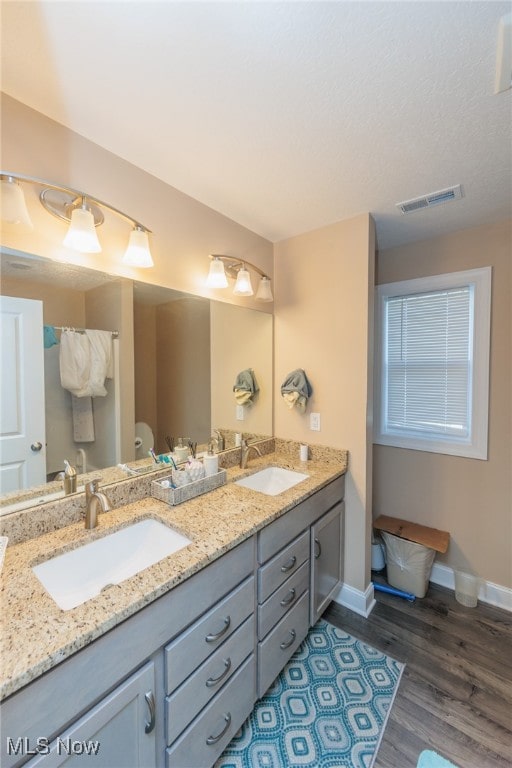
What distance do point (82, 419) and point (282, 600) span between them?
120 centimetres

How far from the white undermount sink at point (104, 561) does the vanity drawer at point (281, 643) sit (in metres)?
0.61

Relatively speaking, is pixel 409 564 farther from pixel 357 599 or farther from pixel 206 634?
pixel 206 634

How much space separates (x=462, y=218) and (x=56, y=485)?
8.57ft

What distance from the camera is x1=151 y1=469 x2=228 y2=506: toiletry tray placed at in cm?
138

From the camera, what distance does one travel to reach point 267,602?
4.30 ft

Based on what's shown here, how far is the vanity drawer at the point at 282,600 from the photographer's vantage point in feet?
4.24

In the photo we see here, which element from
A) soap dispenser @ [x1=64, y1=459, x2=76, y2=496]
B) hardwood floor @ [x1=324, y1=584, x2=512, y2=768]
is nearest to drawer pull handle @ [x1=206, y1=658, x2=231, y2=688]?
hardwood floor @ [x1=324, y1=584, x2=512, y2=768]

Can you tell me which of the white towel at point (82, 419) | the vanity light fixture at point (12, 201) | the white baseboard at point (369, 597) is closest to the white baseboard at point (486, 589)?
the white baseboard at point (369, 597)

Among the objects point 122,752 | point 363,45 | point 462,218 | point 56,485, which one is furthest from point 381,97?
point 122,752

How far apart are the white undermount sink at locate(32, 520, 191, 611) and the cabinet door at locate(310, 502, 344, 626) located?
82 centimetres

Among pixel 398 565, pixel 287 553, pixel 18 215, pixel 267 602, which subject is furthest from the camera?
pixel 398 565

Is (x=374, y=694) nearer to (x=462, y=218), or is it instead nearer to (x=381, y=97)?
(x=381, y=97)

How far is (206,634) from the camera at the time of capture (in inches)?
39.9

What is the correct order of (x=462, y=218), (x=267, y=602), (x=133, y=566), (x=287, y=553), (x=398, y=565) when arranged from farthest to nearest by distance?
(x=398, y=565)
(x=462, y=218)
(x=287, y=553)
(x=267, y=602)
(x=133, y=566)
